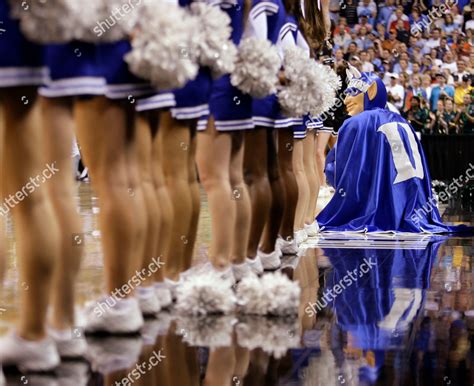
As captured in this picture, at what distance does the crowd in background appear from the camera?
14.6 metres

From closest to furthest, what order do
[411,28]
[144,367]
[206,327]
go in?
[144,367] < [206,327] < [411,28]

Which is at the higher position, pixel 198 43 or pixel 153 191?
pixel 198 43

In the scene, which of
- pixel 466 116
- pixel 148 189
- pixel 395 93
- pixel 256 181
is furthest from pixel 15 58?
pixel 466 116

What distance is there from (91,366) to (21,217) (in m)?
0.57

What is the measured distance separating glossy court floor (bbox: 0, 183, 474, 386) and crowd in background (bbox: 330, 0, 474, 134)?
9.06 meters

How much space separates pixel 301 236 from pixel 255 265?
7.11 ft

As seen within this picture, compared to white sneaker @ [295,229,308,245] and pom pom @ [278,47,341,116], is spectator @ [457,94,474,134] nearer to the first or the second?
white sneaker @ [295,229,308,245]

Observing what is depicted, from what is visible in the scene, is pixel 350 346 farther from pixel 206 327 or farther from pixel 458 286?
pixel 458 286

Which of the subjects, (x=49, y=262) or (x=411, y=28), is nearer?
(x=49, y=262)

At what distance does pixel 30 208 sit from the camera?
286cm

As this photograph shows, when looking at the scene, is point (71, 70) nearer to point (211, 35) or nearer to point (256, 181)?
point (211, 35)

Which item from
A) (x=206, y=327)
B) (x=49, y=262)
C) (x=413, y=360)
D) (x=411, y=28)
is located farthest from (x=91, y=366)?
(x=411, y=28)

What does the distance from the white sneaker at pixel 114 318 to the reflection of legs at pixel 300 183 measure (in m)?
3.19

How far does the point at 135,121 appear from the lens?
3520 millimetres
